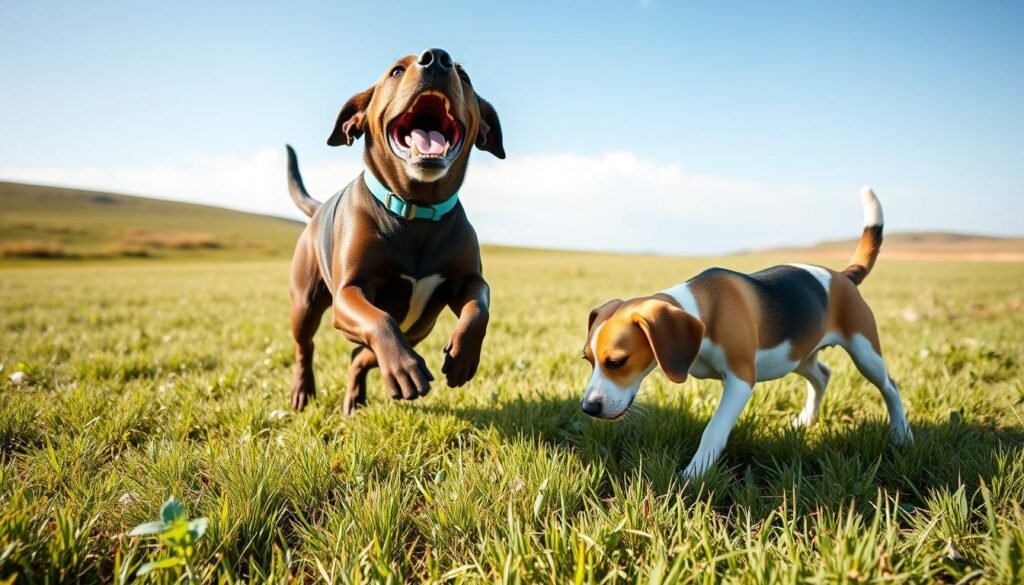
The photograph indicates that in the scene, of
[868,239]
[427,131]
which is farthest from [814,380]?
[427,131]

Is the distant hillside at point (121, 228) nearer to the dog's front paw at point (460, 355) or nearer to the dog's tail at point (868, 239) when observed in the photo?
the dog's front paw at point (460, 355)

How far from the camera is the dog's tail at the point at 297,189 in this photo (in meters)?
4.76

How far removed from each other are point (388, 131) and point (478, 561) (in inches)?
87.6

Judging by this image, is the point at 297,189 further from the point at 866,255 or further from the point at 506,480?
the point at 866,255

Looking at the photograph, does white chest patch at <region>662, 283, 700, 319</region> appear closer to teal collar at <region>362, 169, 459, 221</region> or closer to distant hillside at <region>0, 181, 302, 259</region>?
teal collar at <region>362, 169, 459, 221</region>

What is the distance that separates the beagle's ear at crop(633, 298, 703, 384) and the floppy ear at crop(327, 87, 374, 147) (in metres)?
2.01

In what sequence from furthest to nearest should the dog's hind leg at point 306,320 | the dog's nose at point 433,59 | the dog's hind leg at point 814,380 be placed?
1. the dog's hind leg at point 306,320
2. the dog's hind leg at point 814,380
3. the dog's nose at point 433,59

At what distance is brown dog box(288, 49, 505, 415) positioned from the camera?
9.01 ft

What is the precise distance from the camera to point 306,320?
387 cm

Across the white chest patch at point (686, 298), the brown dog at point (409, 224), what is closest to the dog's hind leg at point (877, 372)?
the white chest patch at point (686, 298)

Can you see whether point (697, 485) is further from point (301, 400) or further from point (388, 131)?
point (301, 400)

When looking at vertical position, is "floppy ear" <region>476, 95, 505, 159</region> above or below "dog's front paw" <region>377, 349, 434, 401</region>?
above

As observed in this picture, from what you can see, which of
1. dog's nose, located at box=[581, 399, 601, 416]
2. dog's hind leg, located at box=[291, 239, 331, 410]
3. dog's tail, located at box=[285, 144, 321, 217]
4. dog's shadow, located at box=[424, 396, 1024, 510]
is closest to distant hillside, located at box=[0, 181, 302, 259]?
dog's tail, located at box=[285, 144, 321, 217]

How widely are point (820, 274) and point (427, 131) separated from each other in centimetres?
253
